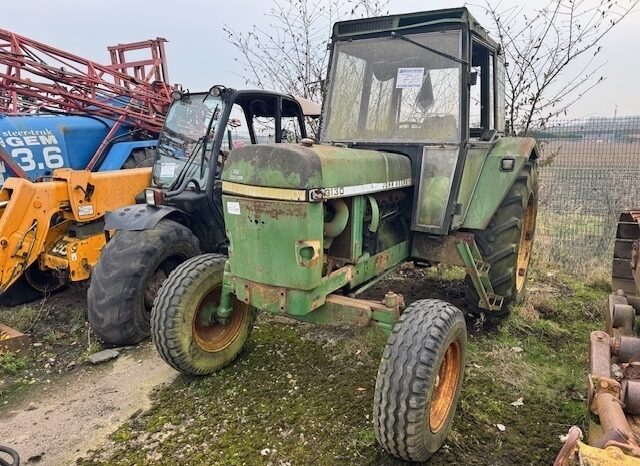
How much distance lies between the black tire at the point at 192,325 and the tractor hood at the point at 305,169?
72 centimetres

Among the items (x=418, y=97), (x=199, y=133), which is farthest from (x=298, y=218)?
(x=199, y=133)

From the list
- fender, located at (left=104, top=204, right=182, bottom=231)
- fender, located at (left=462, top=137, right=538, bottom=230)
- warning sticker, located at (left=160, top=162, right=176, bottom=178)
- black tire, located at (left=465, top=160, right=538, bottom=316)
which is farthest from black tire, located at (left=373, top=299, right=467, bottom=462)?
warning sticker, located at (left=160, top=162, right=176, bottom=178)

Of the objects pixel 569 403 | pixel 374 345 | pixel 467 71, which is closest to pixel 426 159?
pixel 467 71

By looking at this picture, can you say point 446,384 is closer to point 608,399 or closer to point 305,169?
point 608,399

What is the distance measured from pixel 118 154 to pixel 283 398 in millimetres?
4384

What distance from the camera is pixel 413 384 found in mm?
2443

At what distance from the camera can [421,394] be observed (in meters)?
2.44

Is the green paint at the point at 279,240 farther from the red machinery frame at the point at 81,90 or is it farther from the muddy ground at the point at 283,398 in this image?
the red machinery frame at the point at 81,90

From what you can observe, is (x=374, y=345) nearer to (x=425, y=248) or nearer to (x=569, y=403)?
(x=425, y=248)

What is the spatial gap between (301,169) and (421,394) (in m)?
1.26

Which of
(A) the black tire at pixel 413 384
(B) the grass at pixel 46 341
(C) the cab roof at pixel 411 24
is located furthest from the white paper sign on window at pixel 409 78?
(B) the grass at pixel 46 341

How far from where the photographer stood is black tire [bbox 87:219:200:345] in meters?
4.07

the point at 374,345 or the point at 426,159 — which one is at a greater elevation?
the point at 426,159

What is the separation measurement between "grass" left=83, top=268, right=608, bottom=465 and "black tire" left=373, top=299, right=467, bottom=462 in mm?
223
